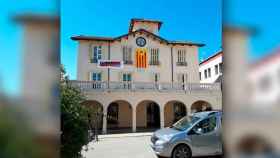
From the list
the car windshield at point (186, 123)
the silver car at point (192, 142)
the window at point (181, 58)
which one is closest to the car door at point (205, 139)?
the silver car at point (192, 142)

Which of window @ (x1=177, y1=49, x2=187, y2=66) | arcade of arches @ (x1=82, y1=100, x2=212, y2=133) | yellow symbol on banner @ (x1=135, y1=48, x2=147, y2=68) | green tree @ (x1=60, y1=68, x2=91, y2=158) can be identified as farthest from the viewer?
window @ (x1=177, y1=49, x2=187, y2=66)

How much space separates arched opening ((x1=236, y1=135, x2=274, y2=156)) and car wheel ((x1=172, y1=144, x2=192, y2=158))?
681 centimetres

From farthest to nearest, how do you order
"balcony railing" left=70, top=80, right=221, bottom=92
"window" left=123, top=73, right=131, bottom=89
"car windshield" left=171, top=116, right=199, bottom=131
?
"window" left=123, top=73, right=131, bottom=89, "balcony railing" left=70, top=80, right=221, bottom=92, "car windshield" left=171, top=116, right=199, bottom=131

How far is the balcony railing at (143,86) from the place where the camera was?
64.4ft

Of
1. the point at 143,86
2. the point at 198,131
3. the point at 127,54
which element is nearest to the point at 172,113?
the point at 143,86

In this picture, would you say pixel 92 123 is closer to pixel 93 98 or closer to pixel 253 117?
pixel 253 117

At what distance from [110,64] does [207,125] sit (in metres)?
15.6

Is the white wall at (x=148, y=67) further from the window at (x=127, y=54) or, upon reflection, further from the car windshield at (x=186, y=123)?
the car windshield at (x=186, y=123)

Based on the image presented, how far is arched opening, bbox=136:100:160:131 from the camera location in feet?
77.3

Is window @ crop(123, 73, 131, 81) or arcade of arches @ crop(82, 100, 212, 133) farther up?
window @ crop(123, 73, 131, 81)

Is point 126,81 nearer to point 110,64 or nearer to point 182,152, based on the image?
point 110,64

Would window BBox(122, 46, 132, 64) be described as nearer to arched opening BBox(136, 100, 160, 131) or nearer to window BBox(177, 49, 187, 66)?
arched opening BBox(136, 100, 160, 131)

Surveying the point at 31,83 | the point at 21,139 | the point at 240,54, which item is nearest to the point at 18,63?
the point at 31,83

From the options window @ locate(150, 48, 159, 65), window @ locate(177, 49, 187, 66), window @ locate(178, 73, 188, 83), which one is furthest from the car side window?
window @ locate(177, 49, 187, 66)
